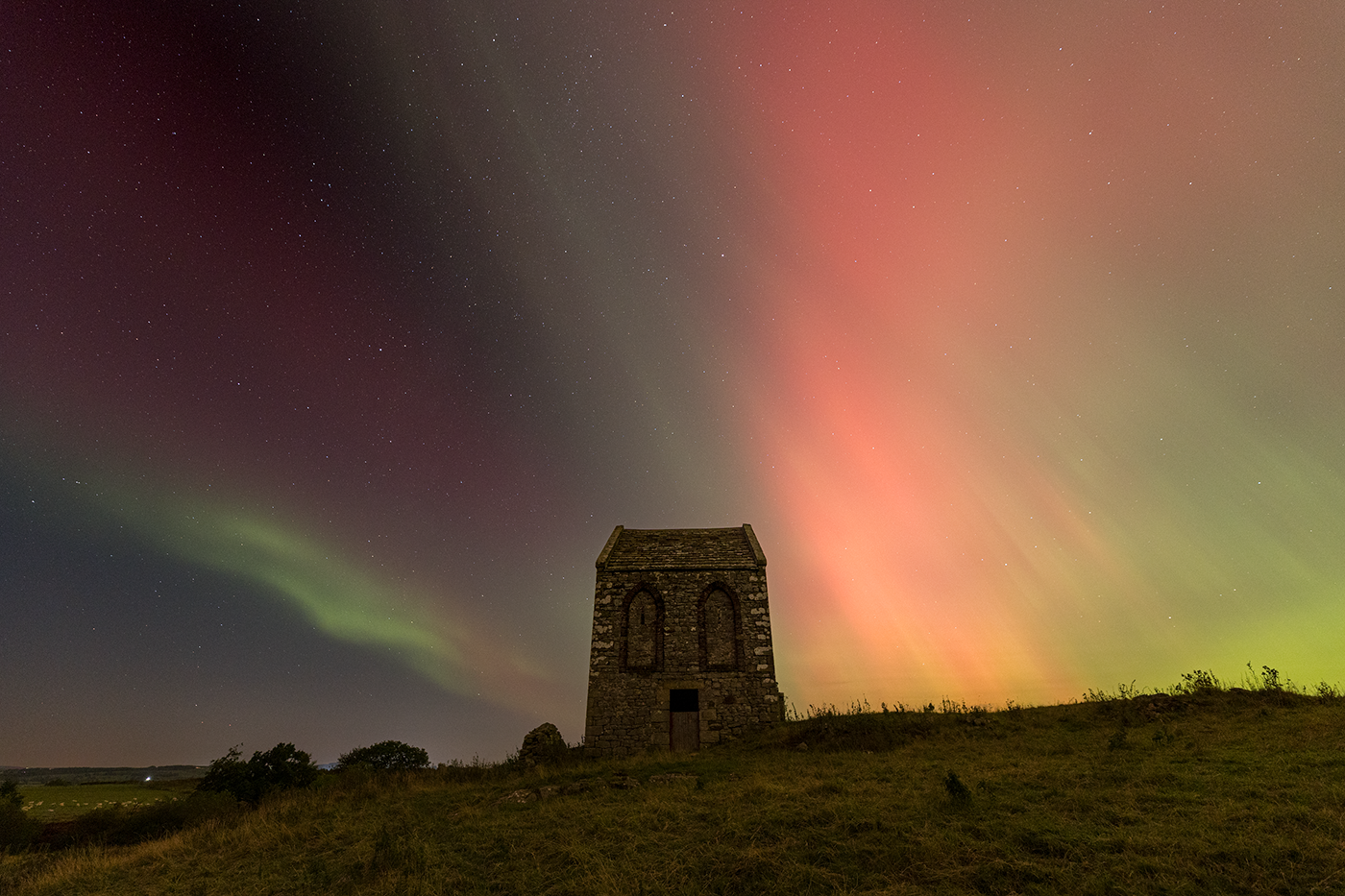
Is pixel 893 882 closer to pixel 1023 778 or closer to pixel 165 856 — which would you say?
pixel 1023 778

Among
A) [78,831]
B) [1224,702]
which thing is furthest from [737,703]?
[78,831]

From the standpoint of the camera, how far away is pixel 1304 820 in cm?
873

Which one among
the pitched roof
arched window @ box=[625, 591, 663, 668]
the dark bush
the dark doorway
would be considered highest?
the pitched roof

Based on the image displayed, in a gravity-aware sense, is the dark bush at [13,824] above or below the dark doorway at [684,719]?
below

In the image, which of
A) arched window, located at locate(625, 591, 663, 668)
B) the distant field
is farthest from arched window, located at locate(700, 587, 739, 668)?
the distant field

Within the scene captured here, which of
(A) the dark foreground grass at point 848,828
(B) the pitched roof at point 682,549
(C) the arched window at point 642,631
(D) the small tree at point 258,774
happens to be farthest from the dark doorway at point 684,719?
(D) the small tree at point 258,774

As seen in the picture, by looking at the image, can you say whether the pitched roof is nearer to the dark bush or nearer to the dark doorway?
the dark doorway

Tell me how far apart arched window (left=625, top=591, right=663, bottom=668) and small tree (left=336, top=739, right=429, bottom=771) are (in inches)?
360

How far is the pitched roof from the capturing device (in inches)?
1039

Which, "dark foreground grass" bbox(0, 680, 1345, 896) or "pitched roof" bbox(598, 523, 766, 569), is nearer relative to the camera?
"dark foreground grass" bbox(0, 680, 1345, 896)

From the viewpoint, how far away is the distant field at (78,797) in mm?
18406

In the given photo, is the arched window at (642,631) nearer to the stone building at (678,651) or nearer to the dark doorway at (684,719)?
the stone building at (678,651)

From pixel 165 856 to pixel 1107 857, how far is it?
16.2 meters

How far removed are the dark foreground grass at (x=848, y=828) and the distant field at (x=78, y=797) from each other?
598cm
